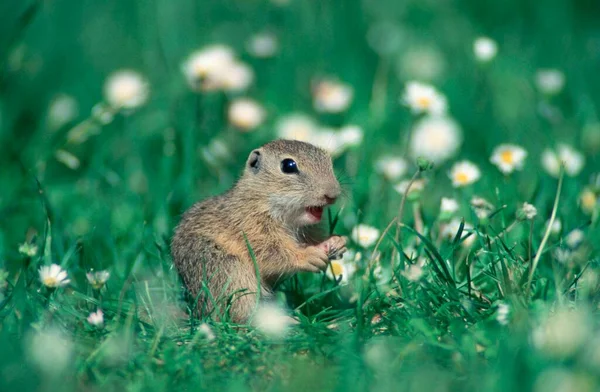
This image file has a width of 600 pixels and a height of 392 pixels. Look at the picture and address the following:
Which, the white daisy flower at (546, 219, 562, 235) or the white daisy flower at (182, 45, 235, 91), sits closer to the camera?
the white daisy flower at (546, 219, 562, 235)

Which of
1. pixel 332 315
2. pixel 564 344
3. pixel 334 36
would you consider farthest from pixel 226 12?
pixel 564 344

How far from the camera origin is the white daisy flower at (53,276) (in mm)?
3850

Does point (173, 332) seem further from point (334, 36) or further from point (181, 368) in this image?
point (334, 36)

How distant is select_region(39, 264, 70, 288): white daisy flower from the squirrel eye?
1.27 meters

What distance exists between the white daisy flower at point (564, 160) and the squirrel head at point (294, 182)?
65.3 inches

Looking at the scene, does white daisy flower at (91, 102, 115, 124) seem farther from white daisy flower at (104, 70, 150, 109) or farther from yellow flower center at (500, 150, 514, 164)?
yellow flower center at (500, 150, 514, 164)

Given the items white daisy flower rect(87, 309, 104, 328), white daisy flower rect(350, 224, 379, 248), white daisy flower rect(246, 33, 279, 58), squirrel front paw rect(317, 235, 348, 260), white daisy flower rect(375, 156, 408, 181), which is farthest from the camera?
white daisy flower rect(246, 33, 279, 58)

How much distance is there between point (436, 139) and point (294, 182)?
2.11 meters

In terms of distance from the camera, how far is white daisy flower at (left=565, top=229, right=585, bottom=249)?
4.36 meters

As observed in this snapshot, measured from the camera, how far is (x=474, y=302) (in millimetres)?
3811

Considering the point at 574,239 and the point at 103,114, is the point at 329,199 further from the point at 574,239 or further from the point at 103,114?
the point at 103,114

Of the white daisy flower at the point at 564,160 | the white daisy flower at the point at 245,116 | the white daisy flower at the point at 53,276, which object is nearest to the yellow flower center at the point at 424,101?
the white daisy flower at the point at 564,160

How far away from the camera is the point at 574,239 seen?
4395 mm

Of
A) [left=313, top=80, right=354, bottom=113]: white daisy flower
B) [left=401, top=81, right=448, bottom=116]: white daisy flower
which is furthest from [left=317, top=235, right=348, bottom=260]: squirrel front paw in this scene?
[left=313, top=80, right=354, bottom=113]: white daisy flower
